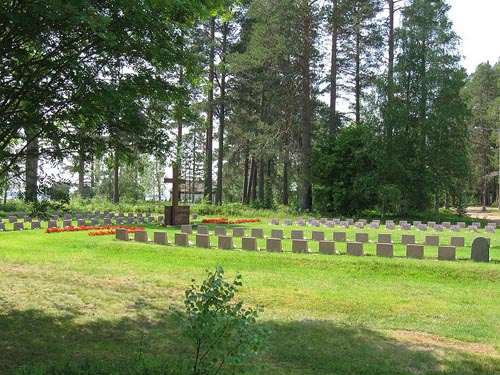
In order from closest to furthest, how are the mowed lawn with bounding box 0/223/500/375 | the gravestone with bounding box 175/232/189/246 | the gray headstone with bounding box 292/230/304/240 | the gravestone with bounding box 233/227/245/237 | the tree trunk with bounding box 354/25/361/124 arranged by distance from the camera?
the mowed lawn with bounding box 0/223/500/375 → the gravestone with bounding box 175/232/189/246 → the gray headstone with bounding box 292/230/304/240 → the gravestone with bounding box 233/227/245/237 → the tree trunk with bounding box 354/25/361/124

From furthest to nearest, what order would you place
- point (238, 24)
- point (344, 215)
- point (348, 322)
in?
point (238, 24) < point (344, 215) < point (348, 322)

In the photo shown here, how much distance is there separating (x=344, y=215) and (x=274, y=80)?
12843 millimetres

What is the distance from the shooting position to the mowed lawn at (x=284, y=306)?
661cm

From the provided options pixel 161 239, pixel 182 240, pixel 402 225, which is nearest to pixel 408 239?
pixel 182 240

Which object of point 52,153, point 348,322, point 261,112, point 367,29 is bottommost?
point 348,322

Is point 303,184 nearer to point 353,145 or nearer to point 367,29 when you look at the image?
point 353,145

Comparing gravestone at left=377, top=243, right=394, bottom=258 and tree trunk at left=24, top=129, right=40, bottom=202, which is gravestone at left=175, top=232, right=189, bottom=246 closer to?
gravestone at left=377, top=243, right=394, bottom=258

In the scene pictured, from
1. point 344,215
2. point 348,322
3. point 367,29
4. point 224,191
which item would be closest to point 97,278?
point 348,322

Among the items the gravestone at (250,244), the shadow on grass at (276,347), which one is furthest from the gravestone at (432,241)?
the shadow on grass at (276,347)

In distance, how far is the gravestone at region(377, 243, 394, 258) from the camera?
51.3 feet

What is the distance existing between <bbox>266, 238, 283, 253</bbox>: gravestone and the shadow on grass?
26.8 feet

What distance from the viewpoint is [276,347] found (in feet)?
22.8

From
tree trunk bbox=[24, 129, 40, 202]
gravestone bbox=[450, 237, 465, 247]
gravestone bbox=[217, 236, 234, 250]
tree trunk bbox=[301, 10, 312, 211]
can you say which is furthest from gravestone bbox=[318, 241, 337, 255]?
tree trunk bbox=[301, 10, 312, 211]

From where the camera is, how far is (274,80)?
138 ft
